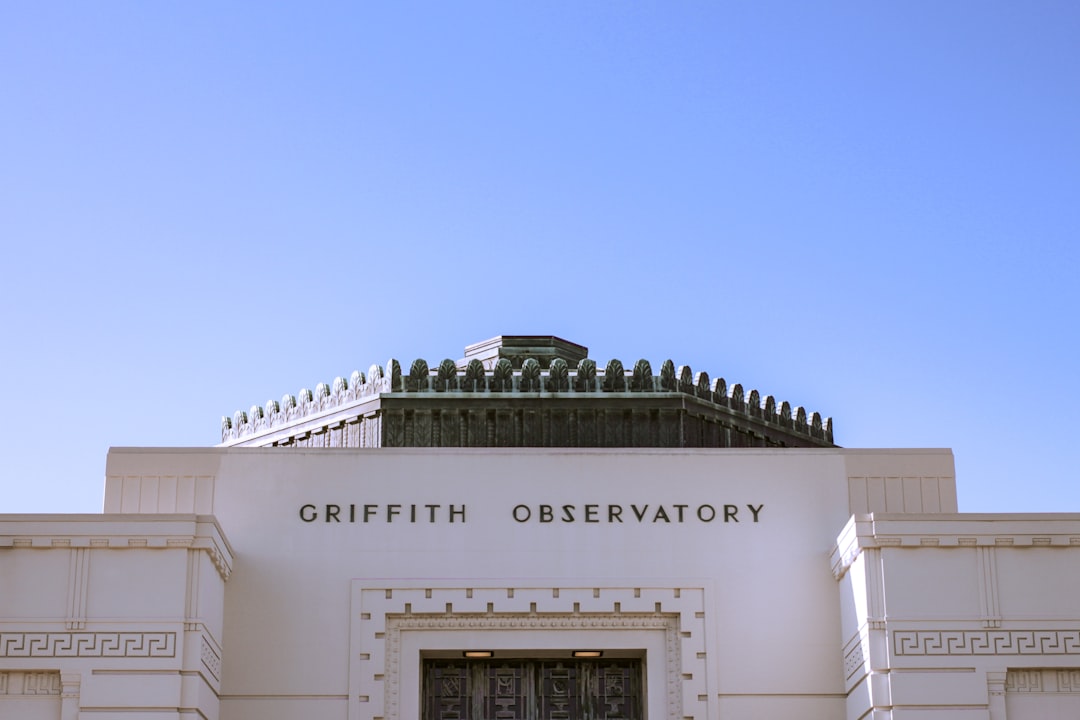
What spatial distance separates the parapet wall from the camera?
18859mm

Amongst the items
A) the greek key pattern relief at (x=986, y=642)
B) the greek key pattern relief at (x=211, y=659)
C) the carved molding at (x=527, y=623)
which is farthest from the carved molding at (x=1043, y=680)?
the greek key pattern relief at (x=211, y=659)

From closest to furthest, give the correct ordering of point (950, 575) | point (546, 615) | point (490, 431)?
point (950, 575), point (546, 615), point (490, 431)

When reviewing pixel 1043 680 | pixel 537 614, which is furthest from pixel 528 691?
pixel 1043 680

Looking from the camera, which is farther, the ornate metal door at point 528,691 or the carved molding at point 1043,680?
the ornate metal door at point 528,691

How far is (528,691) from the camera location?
17.4m

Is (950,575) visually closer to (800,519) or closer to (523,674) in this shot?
(800,519)

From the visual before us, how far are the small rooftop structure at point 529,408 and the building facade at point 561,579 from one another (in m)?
0.41

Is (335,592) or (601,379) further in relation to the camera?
(601,379)

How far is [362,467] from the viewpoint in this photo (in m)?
Answer: 17.7

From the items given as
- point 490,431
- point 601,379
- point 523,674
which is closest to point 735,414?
point 601,379

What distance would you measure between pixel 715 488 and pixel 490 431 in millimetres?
2730

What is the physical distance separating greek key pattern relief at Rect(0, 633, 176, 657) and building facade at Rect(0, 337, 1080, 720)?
0.65 ft

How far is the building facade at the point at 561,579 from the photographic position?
15.8 meters

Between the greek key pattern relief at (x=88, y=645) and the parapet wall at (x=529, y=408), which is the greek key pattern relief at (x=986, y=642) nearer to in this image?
the parapet wall at (x=529, y=408)
